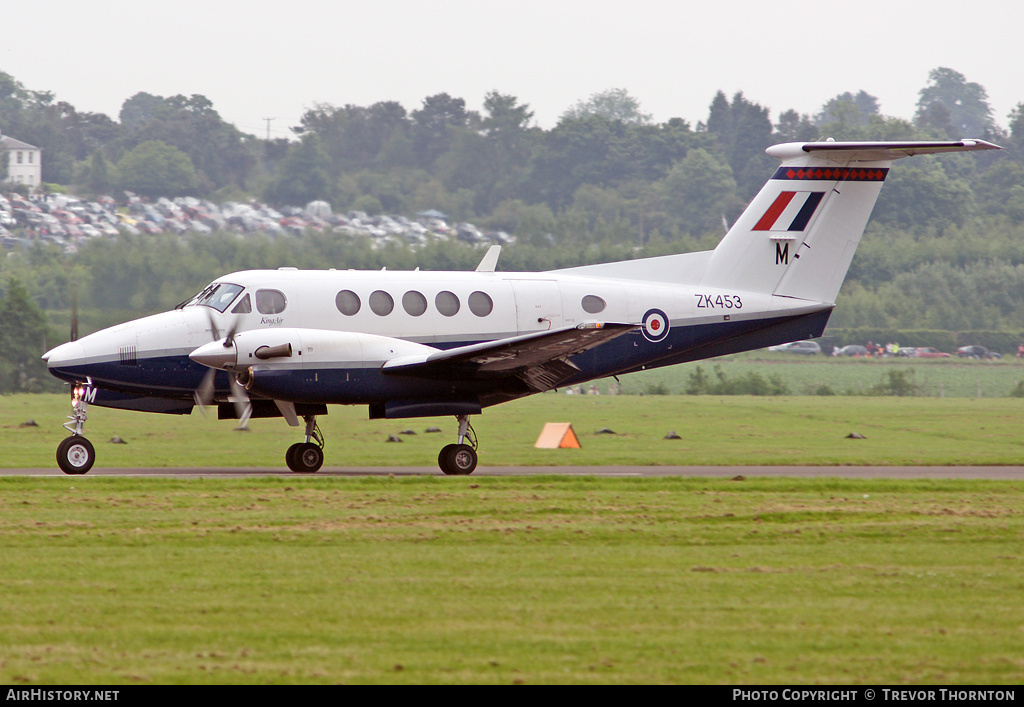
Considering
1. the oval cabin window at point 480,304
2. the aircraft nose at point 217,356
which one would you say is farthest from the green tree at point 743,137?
A: the aircraft nose at point 217,356

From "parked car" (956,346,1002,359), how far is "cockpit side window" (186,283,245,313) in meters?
41.0

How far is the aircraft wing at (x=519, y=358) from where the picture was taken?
17844 mm

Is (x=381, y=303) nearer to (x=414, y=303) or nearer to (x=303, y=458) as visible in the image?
(x=414, y=303)

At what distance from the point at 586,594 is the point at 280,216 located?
34.1 m

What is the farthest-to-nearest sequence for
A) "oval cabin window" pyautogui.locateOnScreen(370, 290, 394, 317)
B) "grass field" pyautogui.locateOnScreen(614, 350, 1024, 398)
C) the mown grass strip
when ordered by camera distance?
"grass field" pyautogui.locateOnScreen(614, 350, 1024, 398), the mown grass strip, "oval cabin window" pyautogui.locateOnScreen(370, 290, 394, 317)

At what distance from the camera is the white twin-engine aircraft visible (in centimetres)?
1827

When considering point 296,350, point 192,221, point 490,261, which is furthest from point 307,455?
point 192,221

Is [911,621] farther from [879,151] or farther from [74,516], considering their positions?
[879,151]

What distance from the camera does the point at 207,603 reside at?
905 cm

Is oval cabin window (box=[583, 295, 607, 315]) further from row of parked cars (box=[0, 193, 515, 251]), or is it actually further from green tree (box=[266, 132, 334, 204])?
green tree (box=[266, 132, 334, 204])

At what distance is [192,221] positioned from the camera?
129 feet

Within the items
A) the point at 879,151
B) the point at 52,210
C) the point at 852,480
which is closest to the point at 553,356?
the point at 852,480

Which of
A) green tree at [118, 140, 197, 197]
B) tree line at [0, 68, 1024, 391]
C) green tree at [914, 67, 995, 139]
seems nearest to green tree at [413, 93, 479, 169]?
tree line at [0, 68, 1024, 391]
